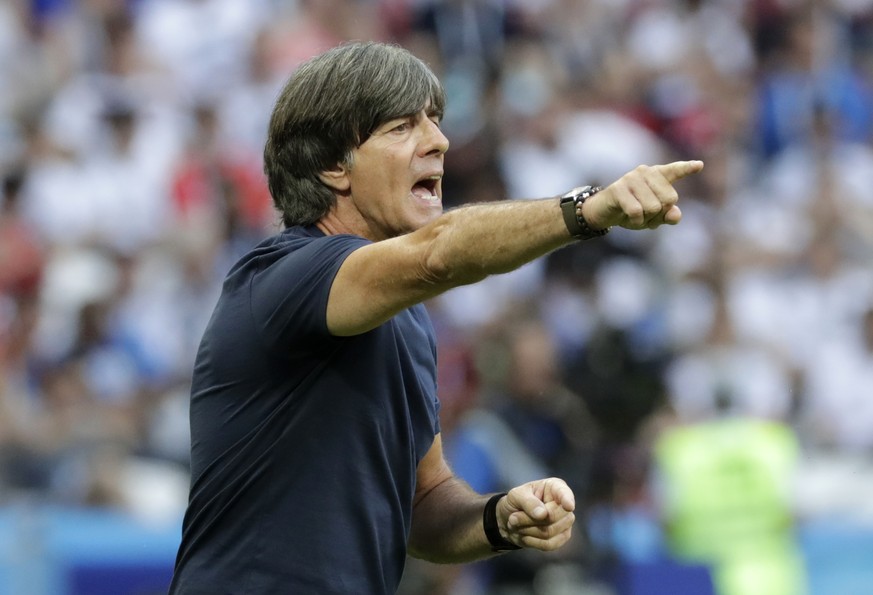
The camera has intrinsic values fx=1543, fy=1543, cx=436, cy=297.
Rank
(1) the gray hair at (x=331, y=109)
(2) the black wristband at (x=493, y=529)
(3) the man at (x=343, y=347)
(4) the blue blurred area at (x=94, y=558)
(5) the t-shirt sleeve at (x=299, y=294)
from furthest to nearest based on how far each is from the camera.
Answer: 1. (4) the blue blurred area at (x=94, y=558)
2. (2) the black wristband at (x=493, y=529)
3. (1) the gray hair at (x=331, y=109)
4. (5) the t-shirt sleeve at (x=299, y=294)
5. (3) the man at (x=343, y=347)

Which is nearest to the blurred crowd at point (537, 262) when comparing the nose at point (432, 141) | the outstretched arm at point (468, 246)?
the nose at point (432, 141)

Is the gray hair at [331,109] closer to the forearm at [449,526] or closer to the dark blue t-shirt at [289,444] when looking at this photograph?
the dark blue t-shirt at [289,444]

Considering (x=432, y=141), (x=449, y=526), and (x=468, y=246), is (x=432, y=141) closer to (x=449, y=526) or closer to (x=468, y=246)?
(x=468, y=246)

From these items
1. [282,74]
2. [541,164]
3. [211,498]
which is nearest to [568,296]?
[541,164]

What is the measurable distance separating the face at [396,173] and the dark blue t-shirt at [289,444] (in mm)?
286

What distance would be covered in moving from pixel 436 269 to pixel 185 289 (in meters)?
6.50

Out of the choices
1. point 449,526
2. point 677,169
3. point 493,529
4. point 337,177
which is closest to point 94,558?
point 449,526

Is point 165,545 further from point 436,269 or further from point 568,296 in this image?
point 436,269

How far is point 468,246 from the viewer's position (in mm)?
3260

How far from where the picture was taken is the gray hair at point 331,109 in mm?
3832

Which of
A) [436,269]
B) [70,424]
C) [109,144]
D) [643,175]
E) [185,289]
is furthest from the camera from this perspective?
[109,144]

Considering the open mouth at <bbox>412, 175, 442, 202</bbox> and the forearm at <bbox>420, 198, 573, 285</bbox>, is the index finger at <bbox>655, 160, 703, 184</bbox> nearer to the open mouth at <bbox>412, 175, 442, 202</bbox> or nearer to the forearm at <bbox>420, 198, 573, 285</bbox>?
the forearm at <bbox>420, 198, 573, 285</bbox>

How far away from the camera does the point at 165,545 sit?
25.6 feet

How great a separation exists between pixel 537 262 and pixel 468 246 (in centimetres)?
710
